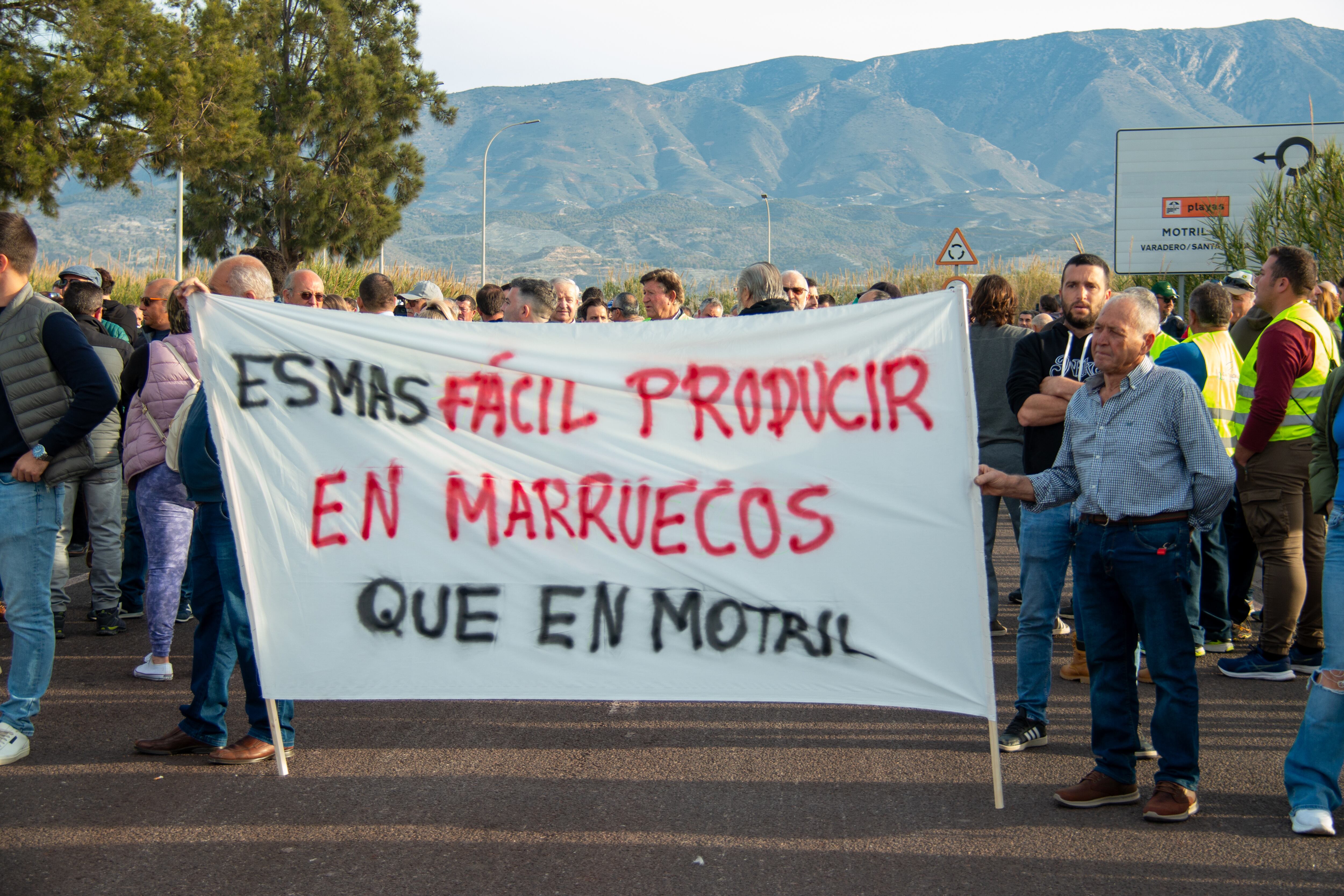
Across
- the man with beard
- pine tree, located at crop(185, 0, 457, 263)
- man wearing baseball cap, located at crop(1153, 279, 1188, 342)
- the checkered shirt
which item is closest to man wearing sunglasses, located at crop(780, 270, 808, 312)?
man wearing baseball cap, located at crop(1153, 279, 1188, 342)

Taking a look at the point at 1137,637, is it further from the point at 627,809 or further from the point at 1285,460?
the point at 1285,460

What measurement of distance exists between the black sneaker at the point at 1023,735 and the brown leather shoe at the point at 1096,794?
590 millimetres

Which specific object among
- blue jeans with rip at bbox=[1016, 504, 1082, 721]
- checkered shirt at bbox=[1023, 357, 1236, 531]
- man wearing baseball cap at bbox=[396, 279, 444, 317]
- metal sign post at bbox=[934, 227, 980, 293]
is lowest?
blue jeans with rip at bbox=[1016, 504, 1082, 721]

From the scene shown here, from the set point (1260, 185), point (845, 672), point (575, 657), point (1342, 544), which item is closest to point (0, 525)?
point (575, 657)

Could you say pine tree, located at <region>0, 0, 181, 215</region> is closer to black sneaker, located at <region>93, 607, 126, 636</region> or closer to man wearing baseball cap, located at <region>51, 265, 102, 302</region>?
man wearing baseball cap, located at <region>51, 265, 102, 302</region>

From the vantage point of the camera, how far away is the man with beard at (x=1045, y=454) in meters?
Answer: 4.75

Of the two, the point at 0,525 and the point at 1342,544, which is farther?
the point at 0,525

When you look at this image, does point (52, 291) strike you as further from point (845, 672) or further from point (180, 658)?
point (845, 672)

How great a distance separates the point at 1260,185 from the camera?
77.0ft

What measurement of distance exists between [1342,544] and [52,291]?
11.8m

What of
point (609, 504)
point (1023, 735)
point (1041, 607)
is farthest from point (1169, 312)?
point (609, 504)

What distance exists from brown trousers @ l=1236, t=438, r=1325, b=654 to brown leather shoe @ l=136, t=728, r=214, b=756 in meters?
5.20

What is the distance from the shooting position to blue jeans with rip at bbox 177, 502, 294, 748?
15.0 feet

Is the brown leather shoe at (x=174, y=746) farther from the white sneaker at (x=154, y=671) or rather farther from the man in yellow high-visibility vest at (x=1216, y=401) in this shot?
the man in yellow high-visibility vest at (x=1216, y=401)
